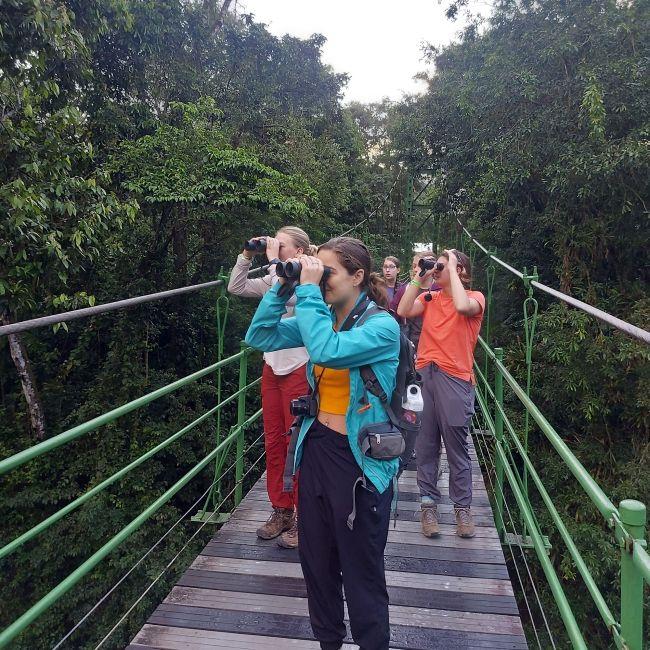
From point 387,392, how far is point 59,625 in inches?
264

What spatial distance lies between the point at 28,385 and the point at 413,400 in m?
7.24

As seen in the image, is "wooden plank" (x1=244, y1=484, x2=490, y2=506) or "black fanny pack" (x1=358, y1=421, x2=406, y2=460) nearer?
"black fanny pack" (x1=358, y1=421, x2=406, y2=460)

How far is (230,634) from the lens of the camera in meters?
2.05

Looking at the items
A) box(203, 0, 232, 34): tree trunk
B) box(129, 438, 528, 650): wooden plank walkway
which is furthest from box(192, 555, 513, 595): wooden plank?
box(203, 0, 232, 34): tree trunk

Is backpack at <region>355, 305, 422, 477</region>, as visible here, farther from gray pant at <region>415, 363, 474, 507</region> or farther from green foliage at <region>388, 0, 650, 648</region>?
green foliage at <region>388, 0, 650, 648</region>

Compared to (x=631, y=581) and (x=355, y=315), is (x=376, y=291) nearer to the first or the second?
(x=355, y=315)

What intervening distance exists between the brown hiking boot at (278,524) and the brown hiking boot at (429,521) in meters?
0.62

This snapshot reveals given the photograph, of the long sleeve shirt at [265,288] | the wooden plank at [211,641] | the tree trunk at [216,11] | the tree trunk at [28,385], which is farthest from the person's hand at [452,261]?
the tree trunk at [216,11]

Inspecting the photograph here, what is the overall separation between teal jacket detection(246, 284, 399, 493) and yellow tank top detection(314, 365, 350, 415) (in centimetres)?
4

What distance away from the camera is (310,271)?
157 centimetres

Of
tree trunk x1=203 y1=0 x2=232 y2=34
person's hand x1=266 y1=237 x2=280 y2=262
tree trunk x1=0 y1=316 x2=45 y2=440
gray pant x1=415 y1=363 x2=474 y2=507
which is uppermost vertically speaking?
tree trunk x1=203 y1=0 x2=232 y2=34

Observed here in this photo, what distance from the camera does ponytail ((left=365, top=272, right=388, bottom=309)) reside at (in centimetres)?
175

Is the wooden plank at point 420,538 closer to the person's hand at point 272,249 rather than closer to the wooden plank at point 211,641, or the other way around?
the wooden plank at point 211,641

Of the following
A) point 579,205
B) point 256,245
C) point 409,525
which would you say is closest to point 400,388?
point 256,245
